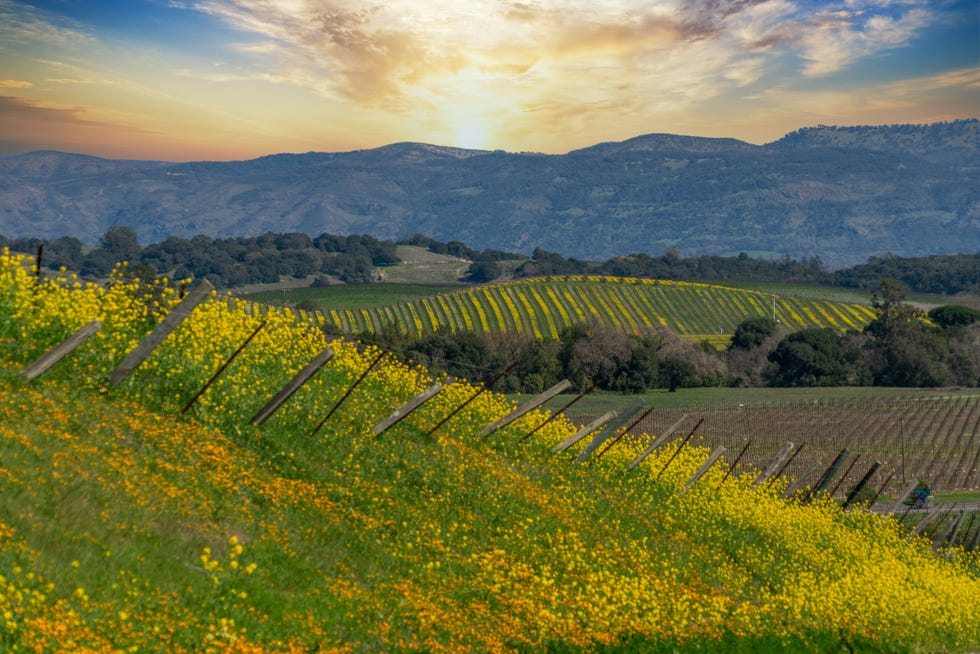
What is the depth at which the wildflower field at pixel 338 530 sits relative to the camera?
43.0 ft

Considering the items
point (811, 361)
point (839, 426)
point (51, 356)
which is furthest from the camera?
point (811, 361)

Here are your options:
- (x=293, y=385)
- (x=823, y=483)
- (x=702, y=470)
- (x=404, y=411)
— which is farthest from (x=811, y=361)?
(x=293, y=385)

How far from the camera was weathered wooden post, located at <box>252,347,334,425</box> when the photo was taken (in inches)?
772

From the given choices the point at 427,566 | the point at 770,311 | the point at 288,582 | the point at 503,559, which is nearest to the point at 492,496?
the point at 503,559

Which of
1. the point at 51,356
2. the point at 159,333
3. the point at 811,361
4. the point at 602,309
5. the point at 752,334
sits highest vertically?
the point at 159,333

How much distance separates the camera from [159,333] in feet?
61.5

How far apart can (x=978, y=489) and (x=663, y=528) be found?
135 feet

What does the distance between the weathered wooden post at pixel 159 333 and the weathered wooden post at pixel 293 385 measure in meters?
2.39

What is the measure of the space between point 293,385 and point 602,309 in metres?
140

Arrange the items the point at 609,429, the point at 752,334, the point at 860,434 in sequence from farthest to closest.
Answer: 1. the point at 752,334
2. the point at 860,434
3. the point at 609,429

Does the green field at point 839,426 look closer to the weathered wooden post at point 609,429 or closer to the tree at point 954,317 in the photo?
the weathered wooden post at point 609,429

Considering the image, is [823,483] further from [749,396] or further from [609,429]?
[749,396]

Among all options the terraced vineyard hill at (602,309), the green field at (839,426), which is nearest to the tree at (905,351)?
the green field at (839,426)

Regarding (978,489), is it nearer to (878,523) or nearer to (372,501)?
(878,523)
